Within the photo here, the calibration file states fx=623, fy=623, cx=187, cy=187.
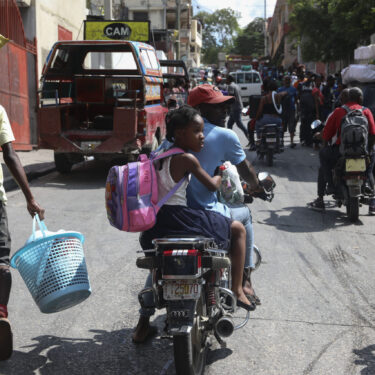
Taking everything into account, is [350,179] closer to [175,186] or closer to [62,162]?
[175,186]

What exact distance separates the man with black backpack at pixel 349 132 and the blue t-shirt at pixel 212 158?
13.6ft

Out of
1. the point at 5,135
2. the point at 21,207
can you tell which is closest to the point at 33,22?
the point at 21,207

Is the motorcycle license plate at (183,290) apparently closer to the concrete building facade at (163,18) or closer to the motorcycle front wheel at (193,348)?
the motorcycle front wheel at (193,348)

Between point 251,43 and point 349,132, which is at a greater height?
point 251,43

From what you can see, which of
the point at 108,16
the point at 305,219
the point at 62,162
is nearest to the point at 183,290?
the point at 305,219

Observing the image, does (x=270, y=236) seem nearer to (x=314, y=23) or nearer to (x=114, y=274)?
(x=114, y=274)

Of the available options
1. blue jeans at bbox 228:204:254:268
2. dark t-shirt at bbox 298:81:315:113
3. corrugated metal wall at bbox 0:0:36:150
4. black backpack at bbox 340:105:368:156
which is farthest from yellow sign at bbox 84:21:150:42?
blue jeans at bbox 228:204:254:268

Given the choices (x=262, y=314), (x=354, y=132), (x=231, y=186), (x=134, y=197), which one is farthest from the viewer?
(x=354, y=132)

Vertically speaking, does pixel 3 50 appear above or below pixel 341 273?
above

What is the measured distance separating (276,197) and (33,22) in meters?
9.56

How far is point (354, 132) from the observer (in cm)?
773

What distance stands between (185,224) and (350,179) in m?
4.74

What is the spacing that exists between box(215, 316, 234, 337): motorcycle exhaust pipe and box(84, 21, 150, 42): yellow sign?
1789 cm

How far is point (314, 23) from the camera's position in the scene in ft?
87.3
